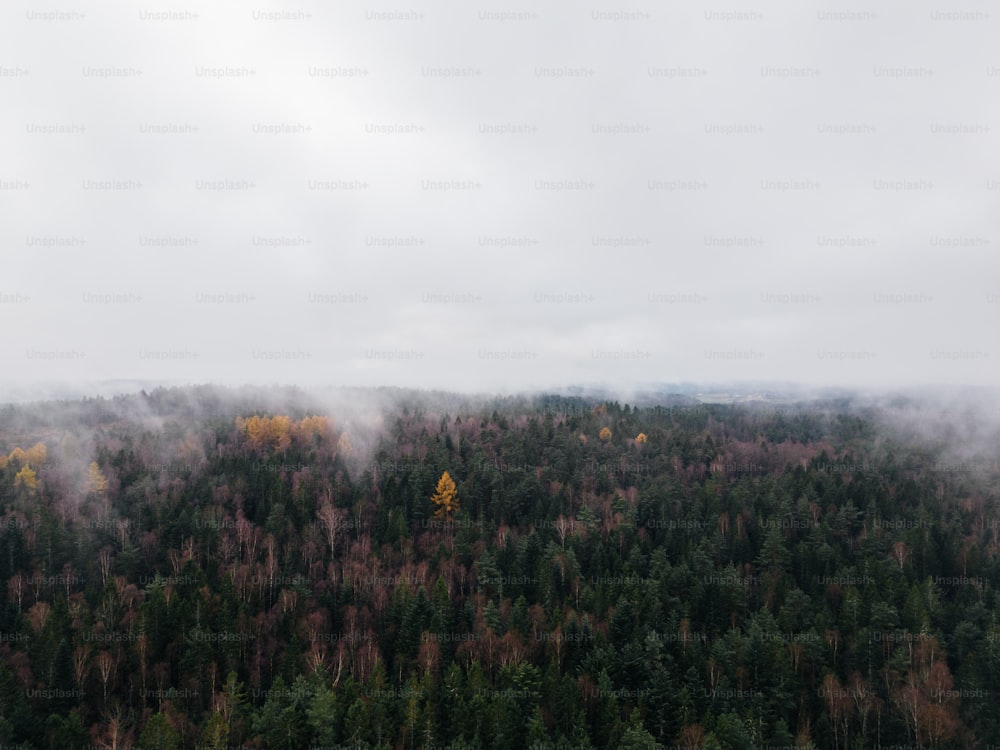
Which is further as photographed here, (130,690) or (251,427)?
(251,427)

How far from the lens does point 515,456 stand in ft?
351

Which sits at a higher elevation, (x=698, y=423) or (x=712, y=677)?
(x=698, y=423)

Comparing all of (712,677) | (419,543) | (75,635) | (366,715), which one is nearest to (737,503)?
(712,677)

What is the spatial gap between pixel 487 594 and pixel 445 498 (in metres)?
24.7

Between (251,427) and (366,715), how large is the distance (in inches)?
3724

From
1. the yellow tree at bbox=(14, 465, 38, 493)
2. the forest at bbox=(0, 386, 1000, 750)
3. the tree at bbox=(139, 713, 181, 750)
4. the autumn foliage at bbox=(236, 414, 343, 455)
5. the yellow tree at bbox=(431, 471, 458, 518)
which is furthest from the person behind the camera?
the autumn foliage at bbox=(236, 414, 343, 455)

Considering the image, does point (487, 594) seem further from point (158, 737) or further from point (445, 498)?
point (158, 737)

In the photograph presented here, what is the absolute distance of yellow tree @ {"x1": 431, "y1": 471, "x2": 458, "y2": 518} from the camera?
87.9 metres

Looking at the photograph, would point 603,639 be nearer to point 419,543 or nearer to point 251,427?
point 419,543

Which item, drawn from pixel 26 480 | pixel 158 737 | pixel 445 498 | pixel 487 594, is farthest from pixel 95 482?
pixel 487 594

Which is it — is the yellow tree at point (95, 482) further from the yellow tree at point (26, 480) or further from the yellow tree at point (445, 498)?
the yellow tree at point (445, 498)

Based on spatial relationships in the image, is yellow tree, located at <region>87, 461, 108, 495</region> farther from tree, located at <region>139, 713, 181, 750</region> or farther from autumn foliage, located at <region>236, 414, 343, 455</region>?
tree, located at <region>139, 713, 181, 750</region>

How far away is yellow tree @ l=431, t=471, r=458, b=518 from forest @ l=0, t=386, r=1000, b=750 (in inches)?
28.1

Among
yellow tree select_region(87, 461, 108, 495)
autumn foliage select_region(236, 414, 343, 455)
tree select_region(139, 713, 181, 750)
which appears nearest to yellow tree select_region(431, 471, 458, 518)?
autumn foliage select_region(236, 414, 343, 455)
